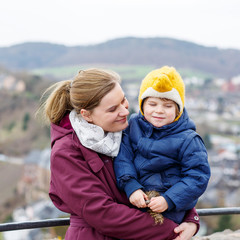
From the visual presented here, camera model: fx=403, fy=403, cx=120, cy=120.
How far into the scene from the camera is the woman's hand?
6.19 feet

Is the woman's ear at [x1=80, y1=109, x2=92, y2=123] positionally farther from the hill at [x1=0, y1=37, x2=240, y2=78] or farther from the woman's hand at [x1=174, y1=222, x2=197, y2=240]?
the hill at [x1=0, y1=37, x2=240, y2=78]

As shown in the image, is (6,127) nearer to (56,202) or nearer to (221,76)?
(221,76)

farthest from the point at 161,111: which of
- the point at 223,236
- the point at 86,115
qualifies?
the point at 223,236

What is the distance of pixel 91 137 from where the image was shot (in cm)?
187

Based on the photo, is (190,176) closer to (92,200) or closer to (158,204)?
(158,204)

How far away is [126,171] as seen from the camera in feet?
6.10

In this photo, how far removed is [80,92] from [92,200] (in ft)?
1.65

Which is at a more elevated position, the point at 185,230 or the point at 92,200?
the point at 92,200

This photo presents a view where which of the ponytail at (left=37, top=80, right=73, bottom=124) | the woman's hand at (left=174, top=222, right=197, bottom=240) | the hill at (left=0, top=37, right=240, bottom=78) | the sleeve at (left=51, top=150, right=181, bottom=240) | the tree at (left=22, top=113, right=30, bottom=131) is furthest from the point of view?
the hill at (left=0, top=37, right=240, bottom=78)

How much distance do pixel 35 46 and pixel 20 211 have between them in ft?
173

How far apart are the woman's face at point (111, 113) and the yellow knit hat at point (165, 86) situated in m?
0.13

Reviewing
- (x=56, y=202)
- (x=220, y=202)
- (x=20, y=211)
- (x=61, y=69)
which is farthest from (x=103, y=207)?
(x=61, y=69)

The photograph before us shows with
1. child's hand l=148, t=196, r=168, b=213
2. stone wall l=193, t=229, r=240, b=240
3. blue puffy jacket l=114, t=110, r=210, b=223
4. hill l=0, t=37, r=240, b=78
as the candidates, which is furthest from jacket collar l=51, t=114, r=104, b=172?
hill l=0, t=37, r=240, b=78

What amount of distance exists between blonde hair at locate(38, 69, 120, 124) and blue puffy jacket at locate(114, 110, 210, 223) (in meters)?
0.27
